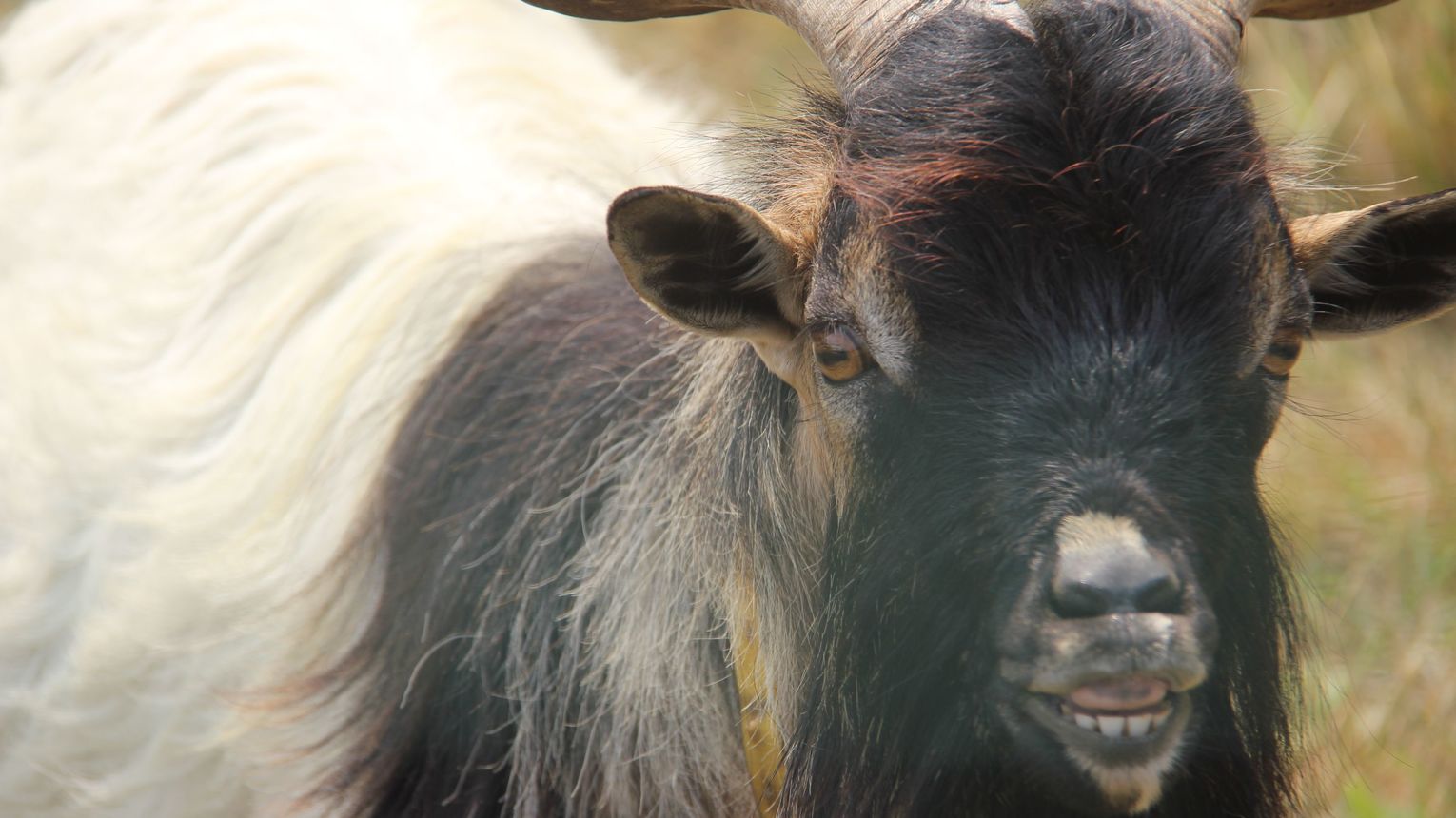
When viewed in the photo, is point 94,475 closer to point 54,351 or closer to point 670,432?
point 54,351

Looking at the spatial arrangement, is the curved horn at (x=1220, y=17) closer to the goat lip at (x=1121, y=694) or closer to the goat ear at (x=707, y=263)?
the goat ear at (x=707, y=263)

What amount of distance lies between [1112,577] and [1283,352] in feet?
2.39

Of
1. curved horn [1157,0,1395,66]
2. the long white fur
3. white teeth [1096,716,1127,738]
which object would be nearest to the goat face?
white teeth [1096,716,1127,738]

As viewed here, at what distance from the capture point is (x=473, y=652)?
143 inches

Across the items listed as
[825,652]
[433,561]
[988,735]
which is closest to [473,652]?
[433,561]

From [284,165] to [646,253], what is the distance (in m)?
1.95

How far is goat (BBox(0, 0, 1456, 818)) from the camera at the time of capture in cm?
278

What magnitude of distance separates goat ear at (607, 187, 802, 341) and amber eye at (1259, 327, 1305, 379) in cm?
88

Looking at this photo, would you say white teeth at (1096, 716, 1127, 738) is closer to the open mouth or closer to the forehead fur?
the open mouth

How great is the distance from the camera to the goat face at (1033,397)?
267 cm


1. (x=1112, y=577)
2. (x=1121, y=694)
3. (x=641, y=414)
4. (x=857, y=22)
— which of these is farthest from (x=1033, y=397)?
(x=641, y=414)

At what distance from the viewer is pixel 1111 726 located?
8.70ft

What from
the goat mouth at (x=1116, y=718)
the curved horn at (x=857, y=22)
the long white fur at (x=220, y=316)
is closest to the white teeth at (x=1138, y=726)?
the goat mouth at (x=1116, y=718)

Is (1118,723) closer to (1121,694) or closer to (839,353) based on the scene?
(1121,694)
